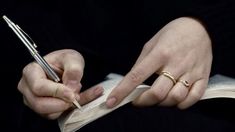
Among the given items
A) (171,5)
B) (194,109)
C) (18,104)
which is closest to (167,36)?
(194,109)

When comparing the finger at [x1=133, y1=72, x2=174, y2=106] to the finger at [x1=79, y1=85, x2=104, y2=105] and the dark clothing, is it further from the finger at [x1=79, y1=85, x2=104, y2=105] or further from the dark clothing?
the dark clothing

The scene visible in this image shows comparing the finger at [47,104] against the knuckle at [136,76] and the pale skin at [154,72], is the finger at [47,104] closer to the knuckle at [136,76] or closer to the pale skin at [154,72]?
the pale skin at [154,72]

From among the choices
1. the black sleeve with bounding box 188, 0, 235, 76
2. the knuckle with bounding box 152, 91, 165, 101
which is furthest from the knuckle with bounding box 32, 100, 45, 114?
the black sleeve with bounding box 188, 0, 235, 76

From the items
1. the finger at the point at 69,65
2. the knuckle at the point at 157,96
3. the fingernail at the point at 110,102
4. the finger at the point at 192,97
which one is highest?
the finger at the point at 69,65

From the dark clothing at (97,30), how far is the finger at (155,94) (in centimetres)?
18

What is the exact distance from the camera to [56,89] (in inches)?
32.4

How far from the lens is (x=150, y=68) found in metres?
0.87

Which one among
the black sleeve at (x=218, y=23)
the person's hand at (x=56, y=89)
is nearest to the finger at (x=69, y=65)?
the person's hand at (x=56, y=89)

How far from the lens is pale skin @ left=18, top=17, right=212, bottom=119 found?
84 cm

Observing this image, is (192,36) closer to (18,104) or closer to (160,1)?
(160,1)

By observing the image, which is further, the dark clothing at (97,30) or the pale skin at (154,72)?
the dark clothing at (97,30)

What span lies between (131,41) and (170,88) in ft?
1.28

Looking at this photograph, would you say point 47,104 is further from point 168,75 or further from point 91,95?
point 168,75

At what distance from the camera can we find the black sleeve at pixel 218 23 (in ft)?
3.13
